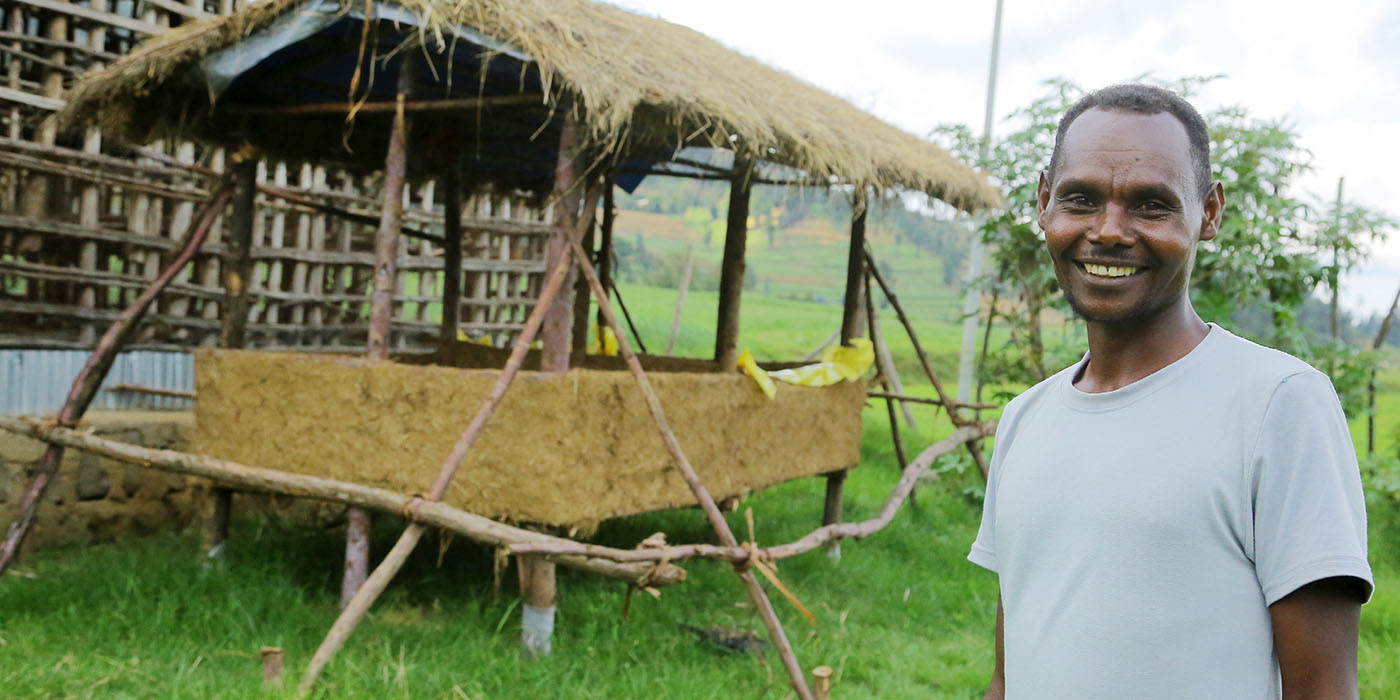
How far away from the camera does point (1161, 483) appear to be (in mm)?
1313

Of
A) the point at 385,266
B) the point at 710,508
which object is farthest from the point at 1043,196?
the point at 385,266

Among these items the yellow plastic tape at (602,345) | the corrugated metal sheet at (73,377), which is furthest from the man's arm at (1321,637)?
the yellow plastic tape at (602,345)

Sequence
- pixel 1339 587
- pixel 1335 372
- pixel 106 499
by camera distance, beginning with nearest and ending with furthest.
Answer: pixel 1339 587 → pixel 106 499 → pixel 1335 372

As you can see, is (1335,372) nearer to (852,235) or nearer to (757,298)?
(852,235)

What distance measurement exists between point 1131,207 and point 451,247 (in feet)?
22.1

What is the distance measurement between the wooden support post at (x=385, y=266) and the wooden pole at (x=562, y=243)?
759mm

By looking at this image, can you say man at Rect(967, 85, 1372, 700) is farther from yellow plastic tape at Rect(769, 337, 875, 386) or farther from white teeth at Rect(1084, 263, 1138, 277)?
yellow plastic tape at Rect(769, 337, 875, 386)

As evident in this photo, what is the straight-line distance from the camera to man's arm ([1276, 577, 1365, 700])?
3.99 ft

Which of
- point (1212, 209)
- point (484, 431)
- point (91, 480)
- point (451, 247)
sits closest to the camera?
point (1212, 209)

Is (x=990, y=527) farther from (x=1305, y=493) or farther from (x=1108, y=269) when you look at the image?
(x=1305, y=493)

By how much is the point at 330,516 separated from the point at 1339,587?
22.4 feet

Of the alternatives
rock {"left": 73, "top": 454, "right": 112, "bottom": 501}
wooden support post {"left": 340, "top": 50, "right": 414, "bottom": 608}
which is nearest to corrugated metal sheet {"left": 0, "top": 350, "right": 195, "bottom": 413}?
rock {"left": 73, "top": 454, "right": 112, "bottom": 501}

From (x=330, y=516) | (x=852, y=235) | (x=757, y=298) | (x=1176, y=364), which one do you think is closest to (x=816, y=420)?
(x=852, y=235)

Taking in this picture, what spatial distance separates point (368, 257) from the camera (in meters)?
8.49
